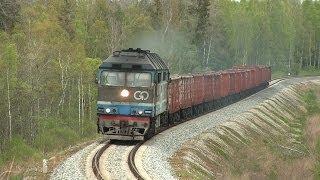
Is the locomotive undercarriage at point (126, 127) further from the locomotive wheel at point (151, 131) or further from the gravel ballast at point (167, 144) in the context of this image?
the gravel ballast at point (167, 144)

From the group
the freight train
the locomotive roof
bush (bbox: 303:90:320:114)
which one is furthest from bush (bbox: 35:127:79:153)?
bush (bbox: 303:90:320:114)

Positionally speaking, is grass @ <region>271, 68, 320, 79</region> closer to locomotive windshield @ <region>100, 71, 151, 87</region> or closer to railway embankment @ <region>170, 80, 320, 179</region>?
railway embankment @ <region>170, 80, 320, 179</region>

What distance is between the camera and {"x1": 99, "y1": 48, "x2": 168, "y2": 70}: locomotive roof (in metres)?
24.3

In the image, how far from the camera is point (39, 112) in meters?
38.8

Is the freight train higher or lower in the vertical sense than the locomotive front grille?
higher

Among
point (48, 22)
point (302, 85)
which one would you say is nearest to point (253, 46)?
point (302, 85)

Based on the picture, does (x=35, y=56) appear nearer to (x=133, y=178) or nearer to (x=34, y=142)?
(x=34, y=142)

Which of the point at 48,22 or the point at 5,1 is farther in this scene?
the point at 48,22

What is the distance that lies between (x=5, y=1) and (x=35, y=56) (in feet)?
14.4

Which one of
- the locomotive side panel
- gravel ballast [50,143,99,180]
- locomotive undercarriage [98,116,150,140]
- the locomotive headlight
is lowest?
gravel ballast [50,143,99,180]

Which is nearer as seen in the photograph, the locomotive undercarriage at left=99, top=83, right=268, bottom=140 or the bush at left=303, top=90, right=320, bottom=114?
the locomotive undercarriage at left=99, top=83, right=268, bottom=140

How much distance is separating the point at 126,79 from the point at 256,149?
A: 10.4m

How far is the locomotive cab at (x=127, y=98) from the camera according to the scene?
24.1 meters

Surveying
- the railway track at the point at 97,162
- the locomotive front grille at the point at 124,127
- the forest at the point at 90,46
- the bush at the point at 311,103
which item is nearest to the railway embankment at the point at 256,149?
the locomotive front grille at the point at 124,127
